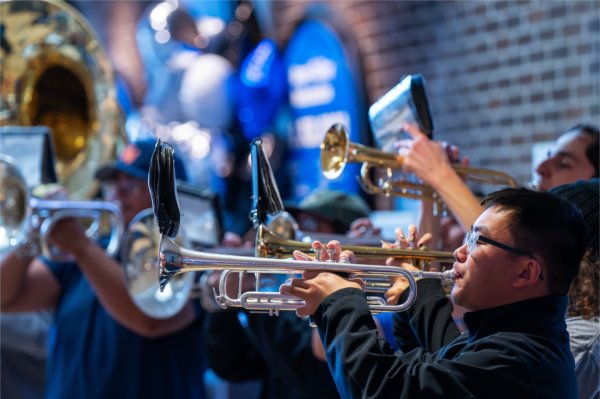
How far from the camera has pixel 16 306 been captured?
4176mm

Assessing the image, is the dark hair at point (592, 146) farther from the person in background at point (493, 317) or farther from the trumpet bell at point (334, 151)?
the person in background at point (493, 317)

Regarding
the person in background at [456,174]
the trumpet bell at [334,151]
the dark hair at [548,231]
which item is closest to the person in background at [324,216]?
the trumpet bell at [334,151]

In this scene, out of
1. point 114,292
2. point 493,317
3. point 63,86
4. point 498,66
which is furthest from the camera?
point 498,66

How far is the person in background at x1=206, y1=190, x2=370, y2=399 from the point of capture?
3.54 m

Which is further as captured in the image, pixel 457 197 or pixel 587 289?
pixel 457 197

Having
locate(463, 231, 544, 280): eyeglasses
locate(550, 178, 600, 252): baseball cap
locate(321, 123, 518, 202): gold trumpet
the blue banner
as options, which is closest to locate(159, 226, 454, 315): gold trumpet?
locate(463, 231, 544, 280): eyeglasses

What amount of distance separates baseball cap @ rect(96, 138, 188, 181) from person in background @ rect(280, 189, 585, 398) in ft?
6.82

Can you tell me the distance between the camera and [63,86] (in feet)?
15.9

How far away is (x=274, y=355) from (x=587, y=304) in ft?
4.66

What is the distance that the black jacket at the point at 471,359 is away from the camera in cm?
194

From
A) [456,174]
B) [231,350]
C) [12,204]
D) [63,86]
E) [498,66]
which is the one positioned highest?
[63,86]

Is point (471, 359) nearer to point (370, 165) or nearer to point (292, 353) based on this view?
point (370, 165)

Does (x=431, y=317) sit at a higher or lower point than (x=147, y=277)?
lower

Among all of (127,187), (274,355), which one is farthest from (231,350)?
(127,187)
